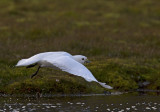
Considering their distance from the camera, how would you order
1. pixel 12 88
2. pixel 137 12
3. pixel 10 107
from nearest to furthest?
pixel 10 107 → pixel 12 88 → pixel 137 12

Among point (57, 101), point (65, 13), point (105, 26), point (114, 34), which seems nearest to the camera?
point (57, 101)

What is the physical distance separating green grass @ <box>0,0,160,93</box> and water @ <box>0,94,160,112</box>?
110cm

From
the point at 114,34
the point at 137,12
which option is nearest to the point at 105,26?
the point at 114,34

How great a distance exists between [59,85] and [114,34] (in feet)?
37.2

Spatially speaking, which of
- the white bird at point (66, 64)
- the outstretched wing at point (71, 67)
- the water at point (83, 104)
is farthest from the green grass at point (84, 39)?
the outstretched wing at point (71, 67)

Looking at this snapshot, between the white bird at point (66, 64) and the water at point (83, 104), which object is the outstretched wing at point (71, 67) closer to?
the white bird at point (66, 64)

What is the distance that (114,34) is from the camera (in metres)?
25.0

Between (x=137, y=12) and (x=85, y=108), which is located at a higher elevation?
(x=137, y=12)

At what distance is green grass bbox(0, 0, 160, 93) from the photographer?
14.7m

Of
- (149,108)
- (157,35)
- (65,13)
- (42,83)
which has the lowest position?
(149,108)

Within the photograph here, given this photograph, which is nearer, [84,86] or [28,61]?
[28,61]

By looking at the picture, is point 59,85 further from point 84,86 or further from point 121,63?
point 121,63

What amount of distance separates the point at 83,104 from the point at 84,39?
10.3 metres

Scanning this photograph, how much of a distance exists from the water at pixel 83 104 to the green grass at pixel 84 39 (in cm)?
110
